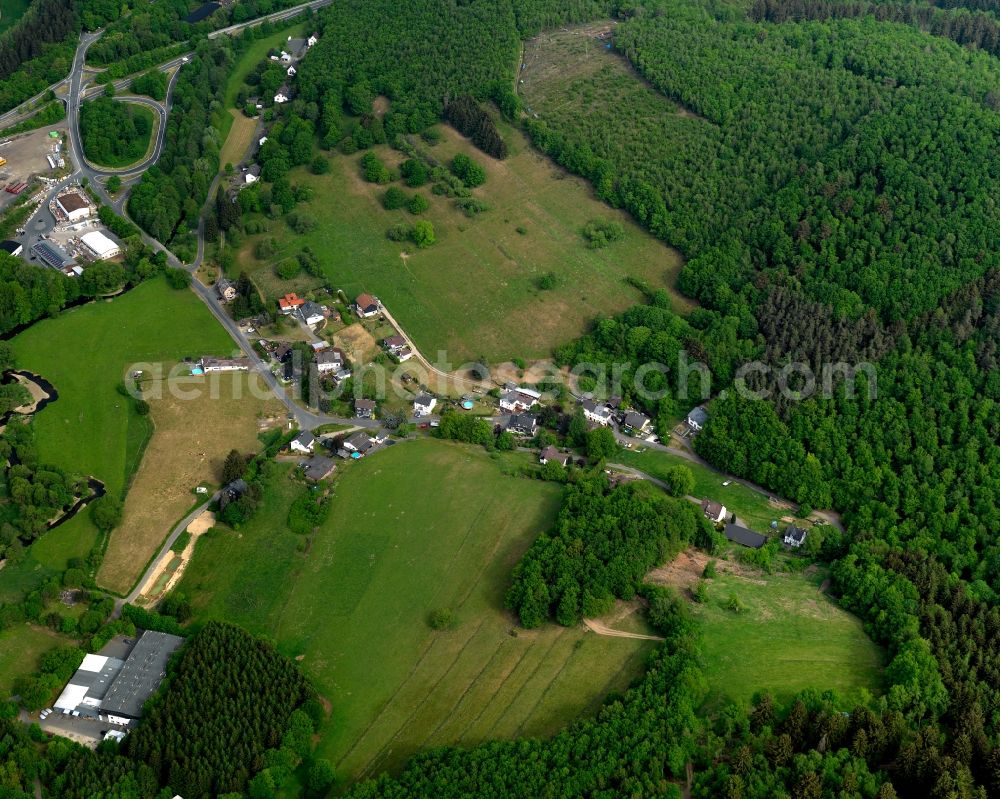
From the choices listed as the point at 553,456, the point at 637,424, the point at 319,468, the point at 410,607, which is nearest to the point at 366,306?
the point at 319,468

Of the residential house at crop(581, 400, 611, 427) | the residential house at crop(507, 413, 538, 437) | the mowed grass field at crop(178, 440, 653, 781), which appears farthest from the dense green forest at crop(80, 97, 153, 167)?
the residential house at crop(581, 400, 611, 427)

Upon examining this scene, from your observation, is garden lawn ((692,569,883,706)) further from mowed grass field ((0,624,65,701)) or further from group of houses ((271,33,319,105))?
group of houses ((271,33,319,105))

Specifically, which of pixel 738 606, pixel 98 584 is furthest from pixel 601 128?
pixel 98 584

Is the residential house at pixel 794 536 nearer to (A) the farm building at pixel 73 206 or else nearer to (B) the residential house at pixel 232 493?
(B) the residential house at pixel 232 493

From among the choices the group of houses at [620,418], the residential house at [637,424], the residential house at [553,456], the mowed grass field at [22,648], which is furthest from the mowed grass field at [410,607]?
the residential house at [637,424]

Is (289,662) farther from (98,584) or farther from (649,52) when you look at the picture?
(649,52)
